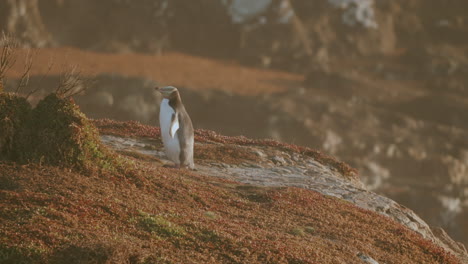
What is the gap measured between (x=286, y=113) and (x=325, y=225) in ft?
163

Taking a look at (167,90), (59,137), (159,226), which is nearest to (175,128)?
(167,90)

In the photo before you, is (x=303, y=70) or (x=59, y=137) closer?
(x=59, y=137)

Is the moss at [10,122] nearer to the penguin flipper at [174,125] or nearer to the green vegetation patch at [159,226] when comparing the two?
the green vegetation patch at [159,226]

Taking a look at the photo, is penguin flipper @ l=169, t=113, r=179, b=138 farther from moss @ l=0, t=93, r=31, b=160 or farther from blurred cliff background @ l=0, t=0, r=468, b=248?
blurred cliff background @ l=0, t=0, r=468, b=248

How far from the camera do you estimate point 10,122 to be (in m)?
19.8

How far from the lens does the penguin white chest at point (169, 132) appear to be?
26062 millimetres

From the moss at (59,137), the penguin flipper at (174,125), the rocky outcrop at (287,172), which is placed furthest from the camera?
the rocky outcrop at (287,172)

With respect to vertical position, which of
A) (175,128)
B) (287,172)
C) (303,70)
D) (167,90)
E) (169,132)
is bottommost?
(287,172)

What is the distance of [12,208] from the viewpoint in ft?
55.3

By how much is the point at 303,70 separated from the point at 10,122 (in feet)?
209

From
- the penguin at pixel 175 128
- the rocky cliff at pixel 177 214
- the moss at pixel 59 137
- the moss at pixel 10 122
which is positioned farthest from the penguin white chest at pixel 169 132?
the moss at pixel 10 122

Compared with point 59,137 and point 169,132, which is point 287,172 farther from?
point 59,137

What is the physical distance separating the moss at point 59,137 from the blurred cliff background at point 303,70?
40397mm

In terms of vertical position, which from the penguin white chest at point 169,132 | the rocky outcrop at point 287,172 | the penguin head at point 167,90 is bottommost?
the rocky outcrop at point 287,172
